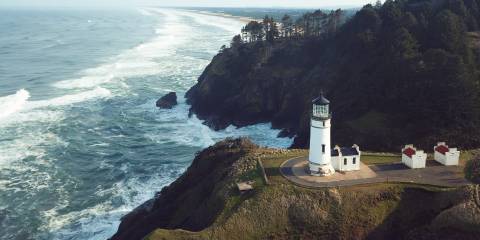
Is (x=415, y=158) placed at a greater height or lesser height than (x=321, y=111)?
lesser

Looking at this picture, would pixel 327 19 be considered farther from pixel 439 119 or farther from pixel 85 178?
pixel 85 178

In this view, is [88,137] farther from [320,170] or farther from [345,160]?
[345,160]

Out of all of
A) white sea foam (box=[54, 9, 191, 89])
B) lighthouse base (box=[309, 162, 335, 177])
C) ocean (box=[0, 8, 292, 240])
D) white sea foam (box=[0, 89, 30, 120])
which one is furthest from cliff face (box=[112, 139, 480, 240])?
white sea foam (box=[54, 9, 191, 89])

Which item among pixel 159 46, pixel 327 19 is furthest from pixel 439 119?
pixel 159 46

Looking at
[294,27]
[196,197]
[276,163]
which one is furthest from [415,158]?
[294,27]

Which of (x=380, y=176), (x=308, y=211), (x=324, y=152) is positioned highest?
(x=324, y=152)

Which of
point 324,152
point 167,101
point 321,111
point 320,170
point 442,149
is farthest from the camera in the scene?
point 167,101

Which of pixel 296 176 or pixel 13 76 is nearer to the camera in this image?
pixel 296 176

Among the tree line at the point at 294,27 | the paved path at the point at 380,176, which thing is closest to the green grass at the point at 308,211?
the paved path at the point at 380,176
